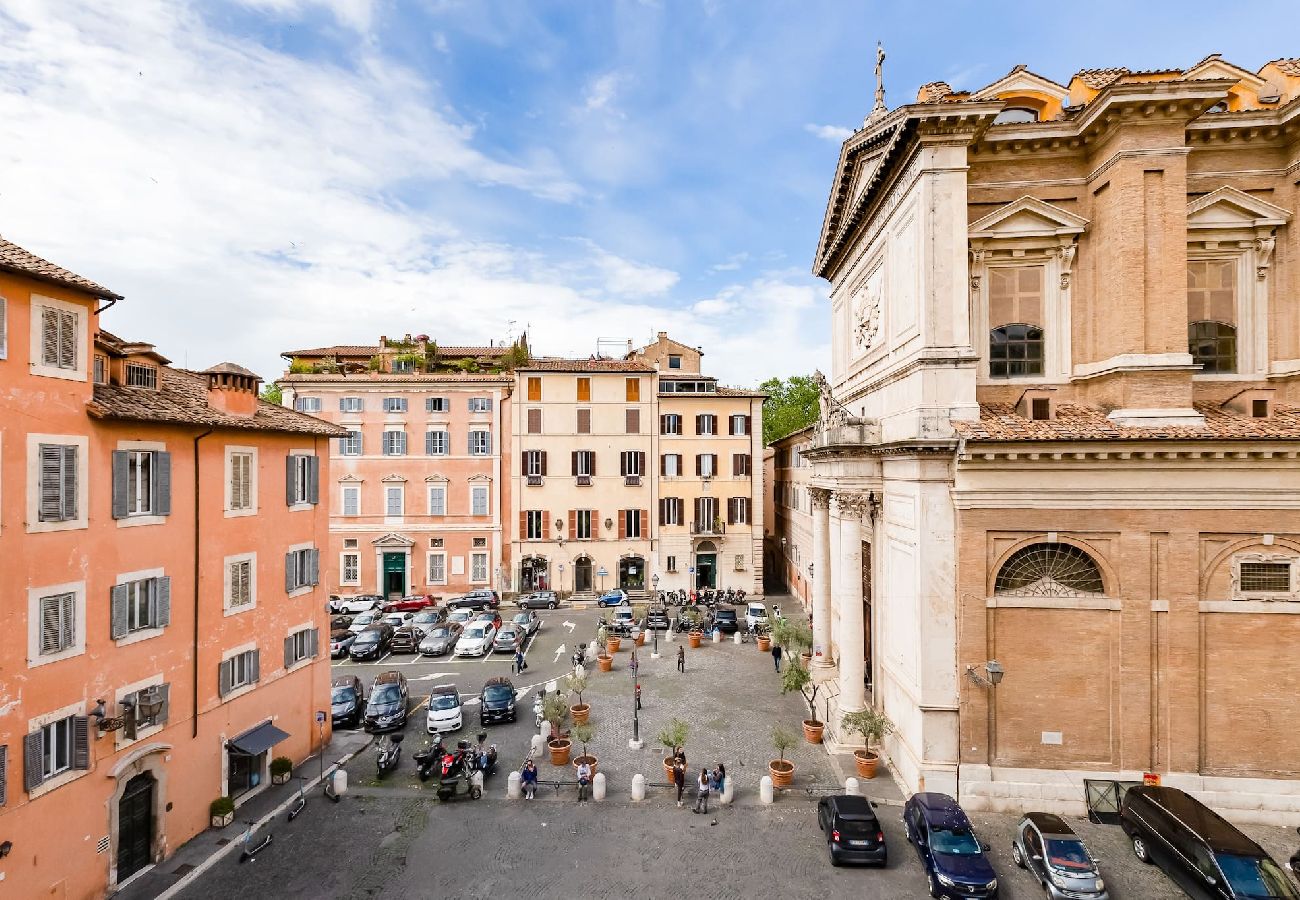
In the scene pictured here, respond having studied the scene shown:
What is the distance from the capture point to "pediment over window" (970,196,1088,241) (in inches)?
675

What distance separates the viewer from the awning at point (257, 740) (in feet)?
52.0

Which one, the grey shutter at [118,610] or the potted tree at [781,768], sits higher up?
the grey shutter at [118,610]

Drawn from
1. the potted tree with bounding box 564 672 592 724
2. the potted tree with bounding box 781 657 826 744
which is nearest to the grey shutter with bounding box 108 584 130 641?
the potted tree with bounding box 564 672 592 724

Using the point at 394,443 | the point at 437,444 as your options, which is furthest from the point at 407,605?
the point at 394,443

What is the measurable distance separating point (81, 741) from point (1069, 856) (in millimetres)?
19154

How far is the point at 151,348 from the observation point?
1520cm

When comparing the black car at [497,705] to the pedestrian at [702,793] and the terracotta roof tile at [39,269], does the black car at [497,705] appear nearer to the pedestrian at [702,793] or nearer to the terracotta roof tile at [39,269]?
the pedestrian at [702,793]

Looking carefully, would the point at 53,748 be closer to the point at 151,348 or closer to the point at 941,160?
the point at 151,348

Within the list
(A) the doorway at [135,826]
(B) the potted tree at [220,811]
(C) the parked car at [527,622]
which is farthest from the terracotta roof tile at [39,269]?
(C) the parked car at [527,622]

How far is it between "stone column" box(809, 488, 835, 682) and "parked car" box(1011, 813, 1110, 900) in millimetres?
10758

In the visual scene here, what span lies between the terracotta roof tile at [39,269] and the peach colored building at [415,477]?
26429 mm

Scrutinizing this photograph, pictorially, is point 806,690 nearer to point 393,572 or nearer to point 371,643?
point 371,643

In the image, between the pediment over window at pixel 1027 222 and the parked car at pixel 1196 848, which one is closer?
the parked car at pixel 1196 848

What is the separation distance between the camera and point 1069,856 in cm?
1217
